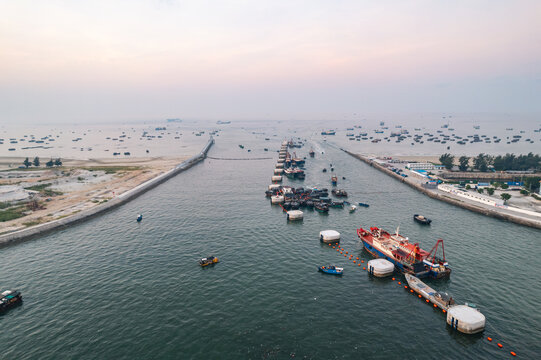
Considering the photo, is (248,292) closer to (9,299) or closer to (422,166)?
(9,299)

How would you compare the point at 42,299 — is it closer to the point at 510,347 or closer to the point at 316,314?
the point at 316,314

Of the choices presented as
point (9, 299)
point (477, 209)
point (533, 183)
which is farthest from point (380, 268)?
point (533, 183)

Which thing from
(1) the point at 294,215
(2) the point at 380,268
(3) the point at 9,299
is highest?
(1) the point at 294,215

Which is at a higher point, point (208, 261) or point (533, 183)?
point (533, 183)

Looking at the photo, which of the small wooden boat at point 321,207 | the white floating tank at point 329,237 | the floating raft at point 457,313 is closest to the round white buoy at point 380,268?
the floating raft at point 457,313

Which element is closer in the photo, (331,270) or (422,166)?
(331,270)

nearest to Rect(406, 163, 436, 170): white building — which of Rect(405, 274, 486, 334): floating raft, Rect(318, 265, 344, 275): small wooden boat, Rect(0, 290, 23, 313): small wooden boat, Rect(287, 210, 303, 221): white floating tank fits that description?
Rect(287, 210, 303, 221): white floating tank

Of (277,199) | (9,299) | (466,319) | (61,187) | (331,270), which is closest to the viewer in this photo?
(466,319)
